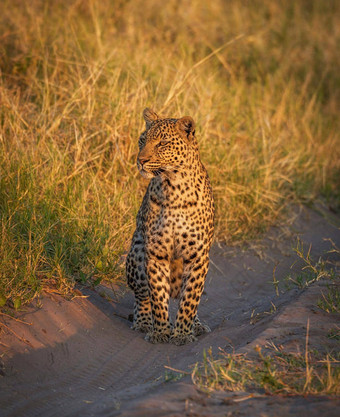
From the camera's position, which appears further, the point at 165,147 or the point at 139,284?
the point at 139,284

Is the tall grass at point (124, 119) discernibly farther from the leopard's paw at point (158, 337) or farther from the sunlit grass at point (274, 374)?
the sunlit grass at point (274, 374)

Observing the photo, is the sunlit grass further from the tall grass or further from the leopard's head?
the tall grass

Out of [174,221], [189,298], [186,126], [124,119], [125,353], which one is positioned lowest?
[125,353]

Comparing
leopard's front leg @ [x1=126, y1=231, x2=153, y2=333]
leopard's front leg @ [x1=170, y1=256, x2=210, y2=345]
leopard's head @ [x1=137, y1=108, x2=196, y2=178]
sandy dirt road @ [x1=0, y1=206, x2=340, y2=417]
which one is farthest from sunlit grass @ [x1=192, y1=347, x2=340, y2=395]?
leopard's head @ [x1=137, y1=108, x2=196, y2=178]

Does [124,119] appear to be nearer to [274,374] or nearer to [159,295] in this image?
[159,295]

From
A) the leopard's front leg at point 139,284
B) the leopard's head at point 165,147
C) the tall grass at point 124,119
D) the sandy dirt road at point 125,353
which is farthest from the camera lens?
the tall grass at point 124,119

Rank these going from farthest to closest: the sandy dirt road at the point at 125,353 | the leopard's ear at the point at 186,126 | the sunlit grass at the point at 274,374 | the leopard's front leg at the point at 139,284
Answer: the leopard's front leg at the point at 139,284
the leopard's ear at the point at 186,126
the sunlit grass at the point at 274,374
the sandy dirt road at the point at 125,353

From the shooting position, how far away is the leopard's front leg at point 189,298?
541 cm

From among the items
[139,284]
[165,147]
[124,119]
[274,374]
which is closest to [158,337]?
[139,284]

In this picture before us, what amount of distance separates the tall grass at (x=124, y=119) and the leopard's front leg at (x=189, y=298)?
102 centimetres

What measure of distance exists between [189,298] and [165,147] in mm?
1170

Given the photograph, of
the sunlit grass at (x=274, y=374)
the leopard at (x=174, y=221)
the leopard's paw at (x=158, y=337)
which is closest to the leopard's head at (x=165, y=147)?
the leopard at (x=174, y=221)

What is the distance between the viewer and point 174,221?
5.36 m

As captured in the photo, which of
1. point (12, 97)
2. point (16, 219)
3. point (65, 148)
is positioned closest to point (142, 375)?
point (16, 219)
